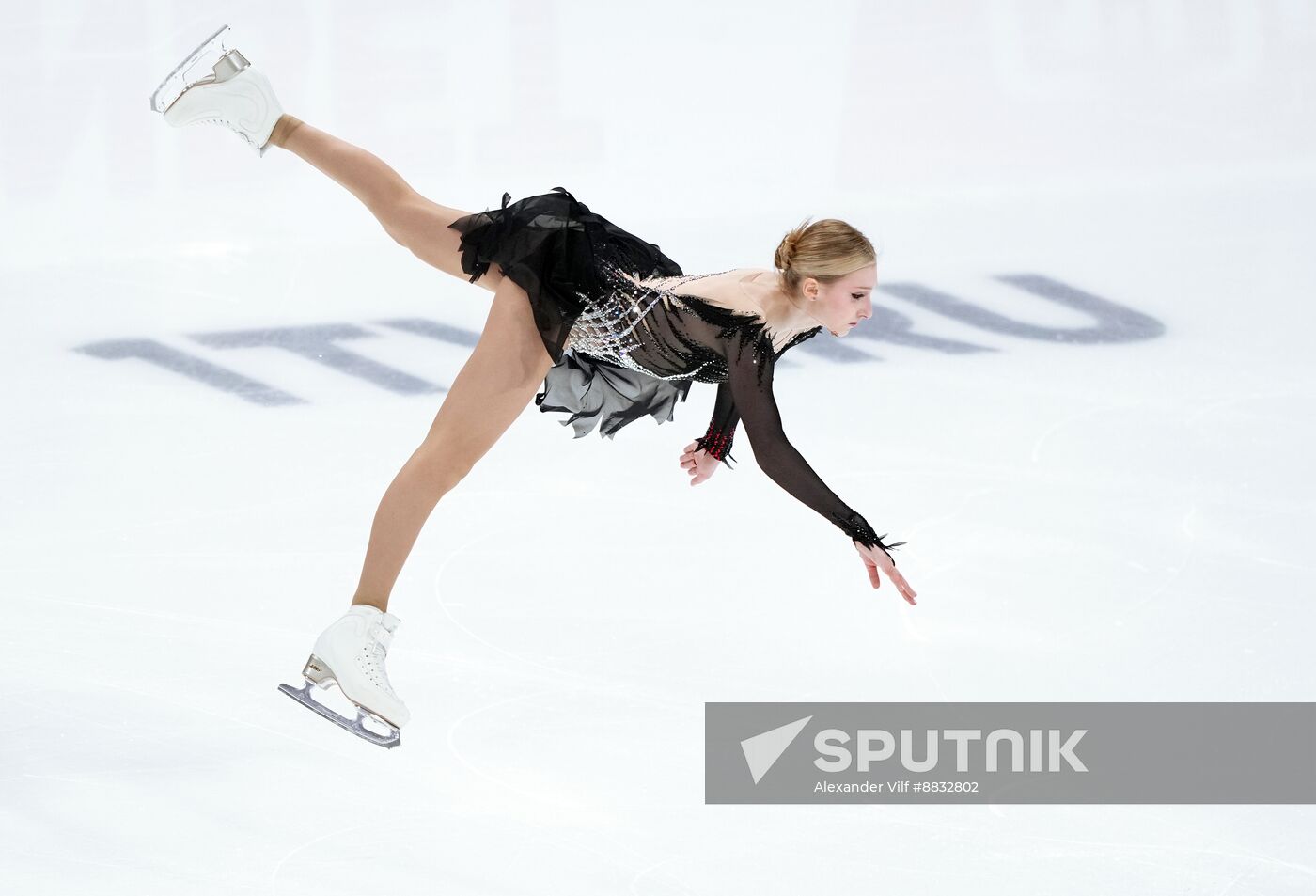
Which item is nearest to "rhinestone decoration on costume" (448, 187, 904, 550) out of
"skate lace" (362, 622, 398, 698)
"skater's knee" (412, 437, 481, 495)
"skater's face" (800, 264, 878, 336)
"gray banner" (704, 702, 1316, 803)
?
"skater's face" (800, 264, 878, 336)

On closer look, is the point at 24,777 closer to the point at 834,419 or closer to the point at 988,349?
the point at 834,419

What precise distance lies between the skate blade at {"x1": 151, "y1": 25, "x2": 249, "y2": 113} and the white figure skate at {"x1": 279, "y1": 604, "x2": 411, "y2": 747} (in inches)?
50.8

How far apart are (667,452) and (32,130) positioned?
124 inches

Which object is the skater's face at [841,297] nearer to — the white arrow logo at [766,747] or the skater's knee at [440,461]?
the skater's knee at [440,461]

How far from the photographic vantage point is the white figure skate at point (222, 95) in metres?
3.47

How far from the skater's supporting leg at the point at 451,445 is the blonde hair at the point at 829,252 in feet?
1.80

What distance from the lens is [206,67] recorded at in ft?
11.6

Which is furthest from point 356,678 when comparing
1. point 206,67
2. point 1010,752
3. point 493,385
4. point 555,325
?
point 206,67

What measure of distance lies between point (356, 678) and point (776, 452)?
842 mm

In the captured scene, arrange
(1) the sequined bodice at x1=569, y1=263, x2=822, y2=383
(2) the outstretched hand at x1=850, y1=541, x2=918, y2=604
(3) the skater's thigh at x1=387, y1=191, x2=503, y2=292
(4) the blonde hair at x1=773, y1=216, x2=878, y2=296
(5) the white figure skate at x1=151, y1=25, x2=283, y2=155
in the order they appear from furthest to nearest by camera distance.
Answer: (5) the white figure skate at x1=151, y1=25, x2=283, y2=155
(3) the skater's thigh at x1=387, y1=191, x2=503, y2=292
(1) the sequined bodice at x1=569, y1=263, x2=822, y2=383
(4) the blonde hair at x1=773, y1=216, x2=878, y2=296
(2) the outstretched hand at x1=850, y1=541, x2=918, y2=604

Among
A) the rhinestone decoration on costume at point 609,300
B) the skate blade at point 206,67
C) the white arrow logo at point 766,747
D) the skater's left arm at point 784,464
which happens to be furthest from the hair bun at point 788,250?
the skate blade at point 206,67

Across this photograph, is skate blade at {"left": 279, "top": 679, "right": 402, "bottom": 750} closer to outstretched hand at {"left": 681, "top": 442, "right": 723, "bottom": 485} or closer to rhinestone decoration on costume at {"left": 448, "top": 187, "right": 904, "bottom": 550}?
rhinestone decoration on costume at {"left": 448, "top": 187, "right": 904, "bottom": 550}

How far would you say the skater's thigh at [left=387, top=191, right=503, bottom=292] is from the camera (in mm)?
3254

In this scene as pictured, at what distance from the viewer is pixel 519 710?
135 inches
